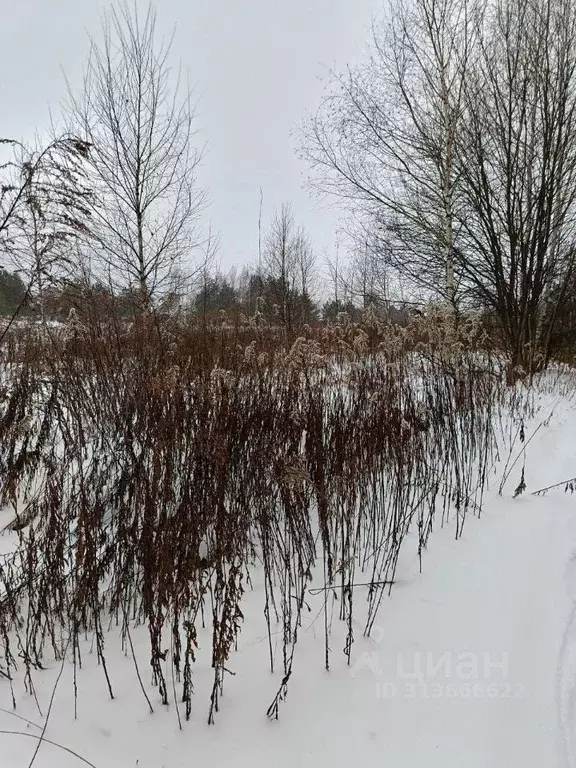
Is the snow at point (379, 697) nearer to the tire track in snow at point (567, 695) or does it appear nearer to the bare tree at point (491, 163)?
the tire track in snow at point (567, 695)

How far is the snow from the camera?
104 centimetres

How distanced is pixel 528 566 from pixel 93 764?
1837 millimetres

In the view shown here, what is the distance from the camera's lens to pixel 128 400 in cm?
241

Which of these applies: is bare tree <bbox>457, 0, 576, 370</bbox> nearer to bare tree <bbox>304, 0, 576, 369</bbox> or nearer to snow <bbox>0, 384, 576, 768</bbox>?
bare tree <bbox>304, 0, 576, 369</bbox>

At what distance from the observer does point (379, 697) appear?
3.95ft

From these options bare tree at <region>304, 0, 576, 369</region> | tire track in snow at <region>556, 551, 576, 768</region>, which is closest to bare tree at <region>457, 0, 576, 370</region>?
bare tree at <region>304, 0, 576, 369</region>

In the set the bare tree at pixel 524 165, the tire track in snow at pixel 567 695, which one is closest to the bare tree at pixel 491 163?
the bare tree at pixel 524 165

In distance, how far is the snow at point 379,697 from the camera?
3.42 ft

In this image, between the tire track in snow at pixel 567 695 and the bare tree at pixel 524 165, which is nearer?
the tire track in snow at pixel 567 695

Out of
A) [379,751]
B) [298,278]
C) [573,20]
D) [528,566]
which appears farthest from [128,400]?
[298,278]

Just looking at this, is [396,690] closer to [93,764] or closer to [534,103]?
[93,764]

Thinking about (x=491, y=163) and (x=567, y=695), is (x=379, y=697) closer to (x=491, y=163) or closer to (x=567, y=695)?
(x=567, y=695)

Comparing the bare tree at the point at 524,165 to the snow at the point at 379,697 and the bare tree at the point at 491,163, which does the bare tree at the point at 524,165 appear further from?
the snow at the point at 379,697

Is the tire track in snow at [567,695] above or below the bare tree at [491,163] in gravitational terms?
below
